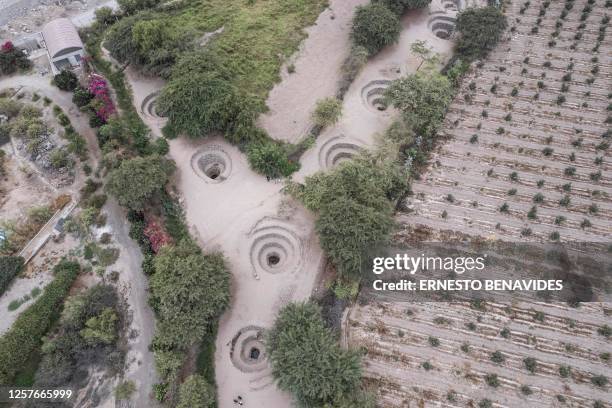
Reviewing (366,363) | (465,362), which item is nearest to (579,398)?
(465,362)

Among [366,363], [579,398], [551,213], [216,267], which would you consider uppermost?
[216,267]

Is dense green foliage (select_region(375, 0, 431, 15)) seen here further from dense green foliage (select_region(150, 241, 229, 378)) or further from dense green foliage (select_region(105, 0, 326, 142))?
dense green foliage (select_region(150, 241, 229, 378))

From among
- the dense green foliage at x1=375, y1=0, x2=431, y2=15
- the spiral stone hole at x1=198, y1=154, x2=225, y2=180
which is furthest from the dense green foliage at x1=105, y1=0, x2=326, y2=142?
the dense green foliage at x1=375, y1=0, x2=431, y2=15

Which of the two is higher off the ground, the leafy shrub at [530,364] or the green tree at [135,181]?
the green tree at [135,181]

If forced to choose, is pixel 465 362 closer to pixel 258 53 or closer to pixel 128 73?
pixel 258 53

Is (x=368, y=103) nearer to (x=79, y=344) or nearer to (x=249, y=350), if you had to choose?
(x=249, y=350)

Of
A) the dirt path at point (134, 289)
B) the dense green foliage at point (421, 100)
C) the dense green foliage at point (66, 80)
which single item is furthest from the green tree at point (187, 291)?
the dense green foliage at point (66, 80)

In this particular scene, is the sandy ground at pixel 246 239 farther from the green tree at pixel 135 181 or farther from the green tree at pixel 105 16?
the green tree at pixel 105 16
